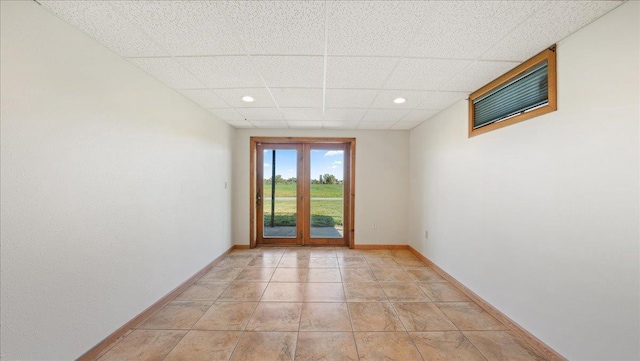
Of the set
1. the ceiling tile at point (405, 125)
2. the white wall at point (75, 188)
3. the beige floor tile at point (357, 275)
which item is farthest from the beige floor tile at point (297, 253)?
the ceiling tile at point (405, 125)

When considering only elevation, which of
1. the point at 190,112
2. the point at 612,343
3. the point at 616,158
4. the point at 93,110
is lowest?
the point at 612,343

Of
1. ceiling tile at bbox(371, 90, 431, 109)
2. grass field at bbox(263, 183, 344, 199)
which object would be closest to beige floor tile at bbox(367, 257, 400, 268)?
grass field at bbox(263, 183, 344, 199)

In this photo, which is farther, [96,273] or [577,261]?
[96,273]

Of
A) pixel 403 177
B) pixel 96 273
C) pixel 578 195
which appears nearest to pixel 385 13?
pixel 578 195

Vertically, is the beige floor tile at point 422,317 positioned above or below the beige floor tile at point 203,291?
below

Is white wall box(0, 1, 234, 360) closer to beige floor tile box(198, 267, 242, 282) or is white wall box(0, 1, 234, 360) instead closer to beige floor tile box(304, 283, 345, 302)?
beige floor tile box(198, 267, 242, 282)

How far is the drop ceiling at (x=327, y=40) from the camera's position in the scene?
144cm

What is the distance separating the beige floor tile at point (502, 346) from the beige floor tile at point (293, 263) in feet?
7.69

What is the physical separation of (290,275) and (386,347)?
5.76 feet

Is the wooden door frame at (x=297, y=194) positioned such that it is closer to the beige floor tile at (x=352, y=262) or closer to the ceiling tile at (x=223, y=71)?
the beige floor tile at (x=352, y=262)

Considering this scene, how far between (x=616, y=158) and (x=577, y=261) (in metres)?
0.75

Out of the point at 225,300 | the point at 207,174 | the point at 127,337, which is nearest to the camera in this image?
the point at 127,337

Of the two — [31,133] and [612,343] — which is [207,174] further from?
[612,343]

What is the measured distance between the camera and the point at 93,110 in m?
1.76
